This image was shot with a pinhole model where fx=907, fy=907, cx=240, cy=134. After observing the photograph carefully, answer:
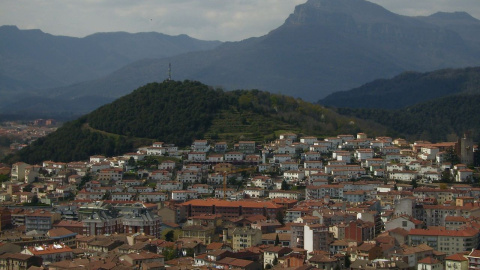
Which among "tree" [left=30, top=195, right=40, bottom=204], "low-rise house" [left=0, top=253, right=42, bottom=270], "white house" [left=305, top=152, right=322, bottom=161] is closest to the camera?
"low-rise house" [left=0, top=253, right=42, bottom=270]

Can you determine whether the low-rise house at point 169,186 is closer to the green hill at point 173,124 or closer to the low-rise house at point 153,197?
the low-rise house at point 153,197

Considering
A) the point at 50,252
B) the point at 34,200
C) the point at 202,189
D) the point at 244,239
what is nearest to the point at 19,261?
the point at 50,252

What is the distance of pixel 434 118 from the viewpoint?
92688 mm

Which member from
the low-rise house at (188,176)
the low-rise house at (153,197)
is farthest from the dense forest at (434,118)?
the low-rise house at (153,197)

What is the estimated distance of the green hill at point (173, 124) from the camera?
2360 inches

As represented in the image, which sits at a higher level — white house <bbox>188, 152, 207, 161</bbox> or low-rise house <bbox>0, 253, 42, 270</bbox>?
white house <bbox>188, 152, 207, 161</bbox>

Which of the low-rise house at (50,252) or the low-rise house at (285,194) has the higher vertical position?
the low-rise house at (285,194)

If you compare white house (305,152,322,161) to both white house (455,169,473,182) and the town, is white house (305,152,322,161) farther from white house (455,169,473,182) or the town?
white house (455,169,473,182)

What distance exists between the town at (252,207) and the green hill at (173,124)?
1.99 meters

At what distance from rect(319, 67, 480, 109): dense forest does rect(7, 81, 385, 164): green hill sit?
6558cm

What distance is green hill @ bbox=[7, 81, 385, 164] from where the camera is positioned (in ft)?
197

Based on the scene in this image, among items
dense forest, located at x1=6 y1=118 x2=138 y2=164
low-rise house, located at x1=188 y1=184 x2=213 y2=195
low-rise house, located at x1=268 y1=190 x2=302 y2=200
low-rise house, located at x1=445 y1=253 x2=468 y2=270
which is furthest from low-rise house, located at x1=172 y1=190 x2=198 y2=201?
low-rise house, located at x1=445 y1=253 x2=468 y2=270

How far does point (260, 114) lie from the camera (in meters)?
66.1

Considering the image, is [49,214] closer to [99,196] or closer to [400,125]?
[99,196]
